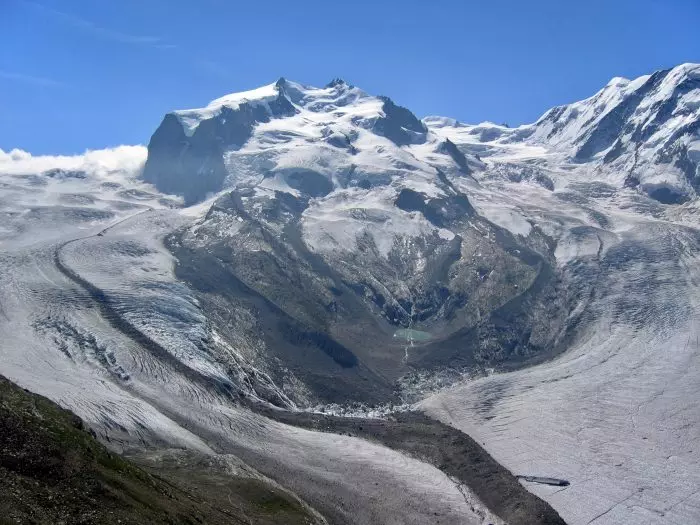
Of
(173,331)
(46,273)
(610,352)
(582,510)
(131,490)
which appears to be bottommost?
(582,510)

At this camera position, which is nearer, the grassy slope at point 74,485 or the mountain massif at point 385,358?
the grassy slope at point 74,485

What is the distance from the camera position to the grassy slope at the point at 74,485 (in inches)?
1620

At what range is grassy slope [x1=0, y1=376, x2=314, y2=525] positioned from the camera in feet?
135

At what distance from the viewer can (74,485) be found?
147 feet

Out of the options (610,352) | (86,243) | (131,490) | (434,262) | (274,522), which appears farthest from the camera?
(434,262)

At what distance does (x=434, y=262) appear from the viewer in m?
182

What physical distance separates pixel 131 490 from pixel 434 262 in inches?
5512

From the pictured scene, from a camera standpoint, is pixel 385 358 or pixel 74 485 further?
pixel 385 358

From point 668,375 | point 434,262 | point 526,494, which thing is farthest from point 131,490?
point 434,262

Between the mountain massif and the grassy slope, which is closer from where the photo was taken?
the grassy slope

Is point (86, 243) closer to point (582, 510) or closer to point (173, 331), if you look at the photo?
point (173, 331)

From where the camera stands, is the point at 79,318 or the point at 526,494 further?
the point at 79,318

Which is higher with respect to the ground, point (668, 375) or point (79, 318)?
point (79, 318)

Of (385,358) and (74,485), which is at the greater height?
(74,485)
